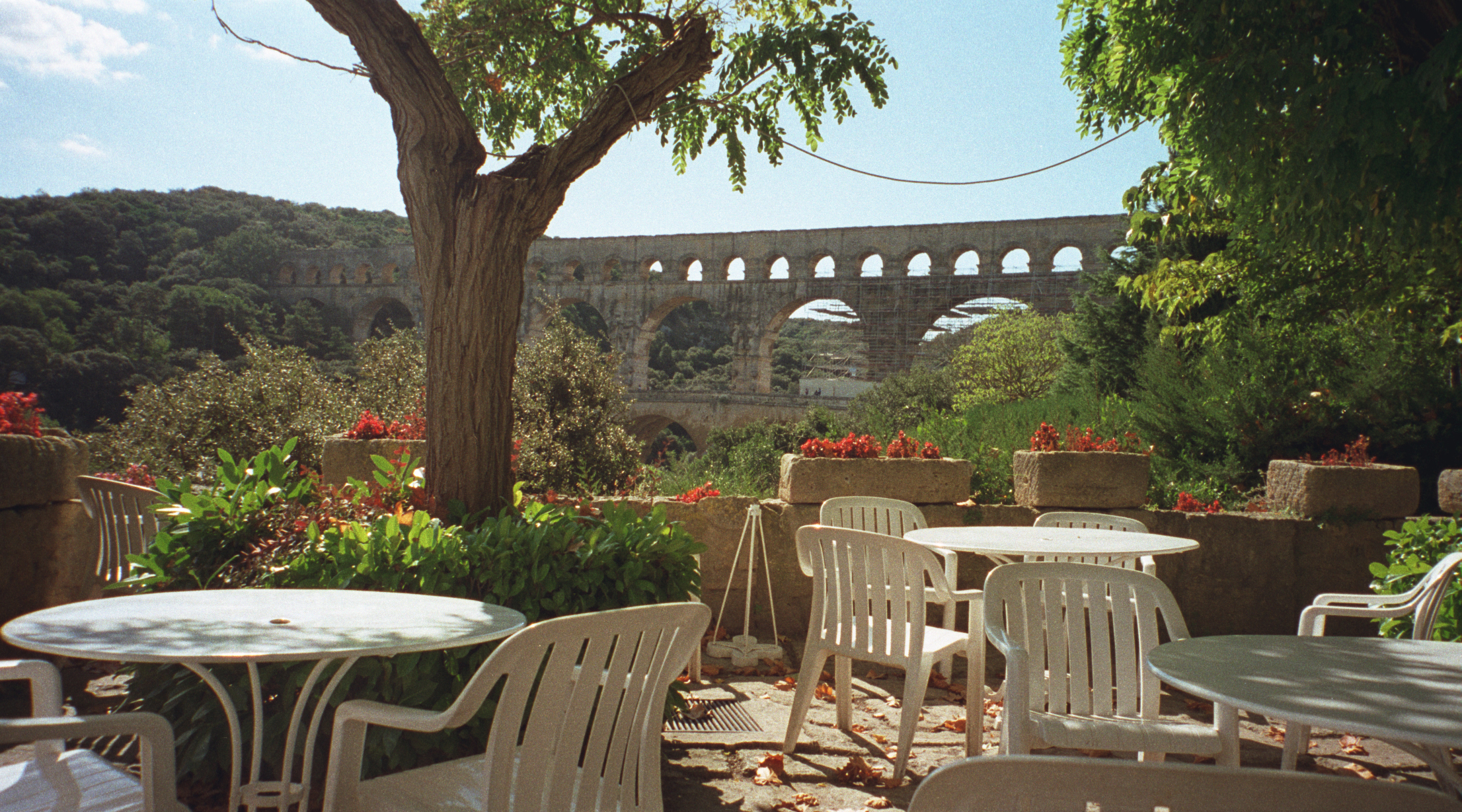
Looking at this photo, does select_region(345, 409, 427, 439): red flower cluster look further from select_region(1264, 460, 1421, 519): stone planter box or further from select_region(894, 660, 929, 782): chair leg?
select_region(1264, 460, 1421, 519): stone planter box

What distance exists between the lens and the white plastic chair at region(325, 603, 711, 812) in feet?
3.89

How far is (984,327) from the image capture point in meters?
19.9

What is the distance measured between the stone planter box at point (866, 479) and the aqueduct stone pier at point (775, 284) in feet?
A: 66.2

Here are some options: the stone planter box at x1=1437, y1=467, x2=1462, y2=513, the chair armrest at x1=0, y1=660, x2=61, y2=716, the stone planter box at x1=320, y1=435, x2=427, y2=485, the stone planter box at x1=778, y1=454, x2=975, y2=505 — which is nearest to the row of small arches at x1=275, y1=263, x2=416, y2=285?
the stone planter box at x1=320, y1=435, x2=427, y2=485

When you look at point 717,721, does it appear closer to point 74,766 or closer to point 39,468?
point 74,766

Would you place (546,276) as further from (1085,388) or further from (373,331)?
(1085,388)

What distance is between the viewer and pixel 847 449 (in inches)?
172

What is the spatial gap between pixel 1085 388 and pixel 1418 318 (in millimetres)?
5533

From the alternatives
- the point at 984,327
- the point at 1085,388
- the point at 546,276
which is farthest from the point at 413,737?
the point at 546,276

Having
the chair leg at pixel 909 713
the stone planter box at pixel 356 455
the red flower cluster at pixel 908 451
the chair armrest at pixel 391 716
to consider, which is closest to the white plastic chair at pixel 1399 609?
the chair leg at pixel 909 713

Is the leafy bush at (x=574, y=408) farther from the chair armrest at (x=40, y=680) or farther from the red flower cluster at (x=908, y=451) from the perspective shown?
the chair armrest at (x=40, y=680)

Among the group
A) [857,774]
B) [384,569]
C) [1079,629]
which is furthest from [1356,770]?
[384,569]

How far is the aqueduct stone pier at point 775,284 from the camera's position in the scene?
25.6 metres

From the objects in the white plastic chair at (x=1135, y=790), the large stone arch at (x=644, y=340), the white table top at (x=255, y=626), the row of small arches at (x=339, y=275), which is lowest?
the white table top at (x=255, y=626)
